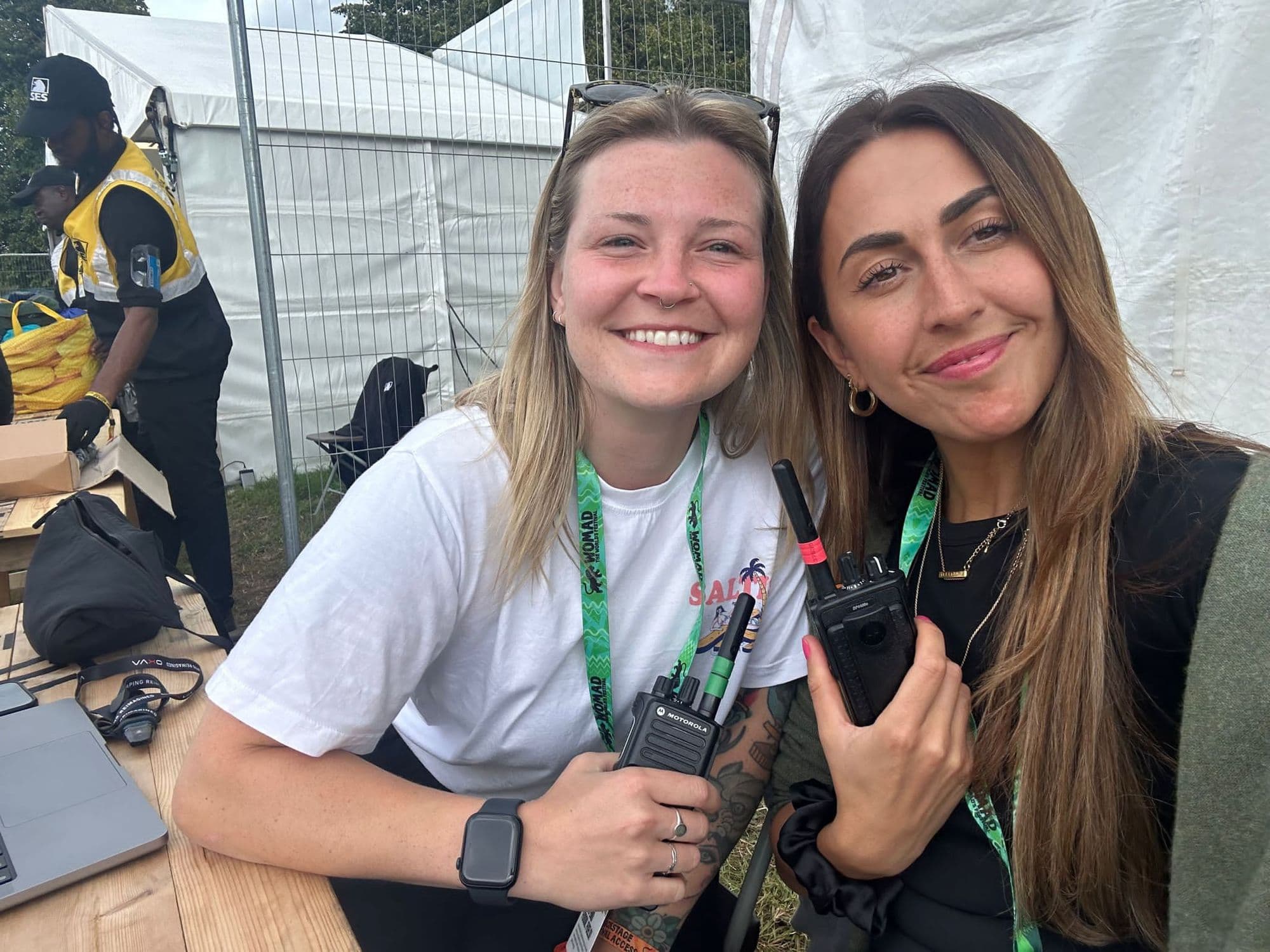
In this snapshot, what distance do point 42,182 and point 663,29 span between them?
3.68 m

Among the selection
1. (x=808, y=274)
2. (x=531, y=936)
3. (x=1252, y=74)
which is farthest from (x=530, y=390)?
(x=1252, y=74)

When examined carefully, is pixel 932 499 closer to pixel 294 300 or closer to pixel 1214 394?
pixel 1214 394

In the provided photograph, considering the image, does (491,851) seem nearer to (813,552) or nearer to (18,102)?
(813,552)

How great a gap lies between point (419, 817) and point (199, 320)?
12.3 ft

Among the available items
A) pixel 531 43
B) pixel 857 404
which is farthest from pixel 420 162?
pixel 857 404

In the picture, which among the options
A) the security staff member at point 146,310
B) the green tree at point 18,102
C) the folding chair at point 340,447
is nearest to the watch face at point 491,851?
the security staff member at point 146,310

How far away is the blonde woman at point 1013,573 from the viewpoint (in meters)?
1.17

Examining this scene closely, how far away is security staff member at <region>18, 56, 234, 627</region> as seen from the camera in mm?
3744

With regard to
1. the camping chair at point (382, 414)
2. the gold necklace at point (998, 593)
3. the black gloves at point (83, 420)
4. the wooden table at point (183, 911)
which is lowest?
the camping chair at point (382, 414)

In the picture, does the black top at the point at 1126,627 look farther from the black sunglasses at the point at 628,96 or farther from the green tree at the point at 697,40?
the green tree at the point at 697,40

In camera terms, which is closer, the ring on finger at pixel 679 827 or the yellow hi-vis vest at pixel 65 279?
the ring on finger at pixel 679 827

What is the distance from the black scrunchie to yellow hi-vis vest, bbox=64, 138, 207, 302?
12.3 feet

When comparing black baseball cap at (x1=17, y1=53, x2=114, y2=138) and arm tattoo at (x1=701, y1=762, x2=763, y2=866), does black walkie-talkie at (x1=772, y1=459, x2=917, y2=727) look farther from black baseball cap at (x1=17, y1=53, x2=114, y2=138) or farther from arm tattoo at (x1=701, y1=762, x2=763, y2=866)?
black baseball cap at (x1=17, y1=53, x2=114, y2=138)

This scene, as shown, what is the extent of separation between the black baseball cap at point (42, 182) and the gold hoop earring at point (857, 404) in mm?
4924
